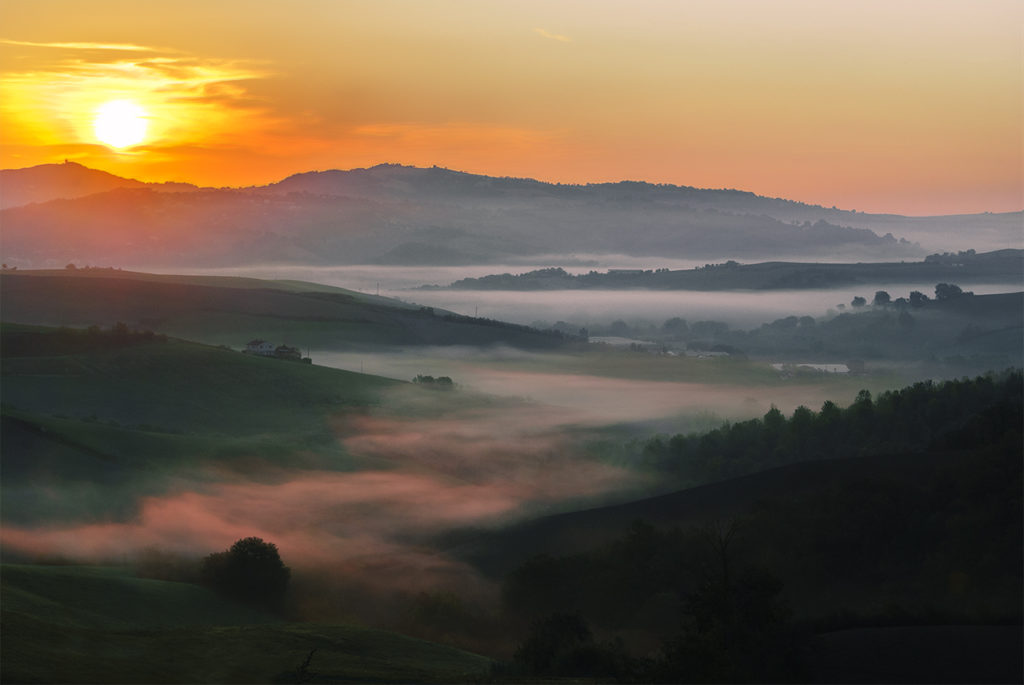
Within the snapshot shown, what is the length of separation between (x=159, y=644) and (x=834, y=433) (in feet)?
330

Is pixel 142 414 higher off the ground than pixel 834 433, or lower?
higher

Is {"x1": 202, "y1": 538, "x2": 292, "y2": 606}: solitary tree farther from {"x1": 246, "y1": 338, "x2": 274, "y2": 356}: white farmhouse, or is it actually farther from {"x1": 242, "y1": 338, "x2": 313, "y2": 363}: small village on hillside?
{"x1": 246, "y1": 338, "x2": 274, "y2": 356}: white farmhouse

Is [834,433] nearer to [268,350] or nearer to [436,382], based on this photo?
[436,382]

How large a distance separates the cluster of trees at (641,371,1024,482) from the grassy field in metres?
76.4

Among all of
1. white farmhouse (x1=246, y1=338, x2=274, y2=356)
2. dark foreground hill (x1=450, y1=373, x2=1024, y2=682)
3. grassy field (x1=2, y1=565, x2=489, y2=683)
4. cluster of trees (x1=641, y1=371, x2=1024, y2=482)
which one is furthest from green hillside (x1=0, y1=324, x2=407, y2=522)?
cluster of trees (x1=641, y1=371, x2=1024, y2=482)

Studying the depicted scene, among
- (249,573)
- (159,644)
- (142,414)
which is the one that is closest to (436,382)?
(142,414)

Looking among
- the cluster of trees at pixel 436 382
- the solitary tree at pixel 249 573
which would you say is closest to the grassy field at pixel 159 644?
the solitary tree at pixel 249 573

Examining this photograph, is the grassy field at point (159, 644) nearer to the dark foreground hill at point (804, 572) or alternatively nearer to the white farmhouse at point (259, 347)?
the dark foreground hill at point (804, 572)

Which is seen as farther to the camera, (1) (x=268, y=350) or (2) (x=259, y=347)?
(2) (x=259, y=347)

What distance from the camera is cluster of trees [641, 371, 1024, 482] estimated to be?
416ft

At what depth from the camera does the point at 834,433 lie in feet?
440

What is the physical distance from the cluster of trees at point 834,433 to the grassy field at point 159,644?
76393 millimetres

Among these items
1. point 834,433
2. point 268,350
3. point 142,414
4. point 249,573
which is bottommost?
point 249,573

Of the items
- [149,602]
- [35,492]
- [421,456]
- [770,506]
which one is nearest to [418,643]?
[149,602]
